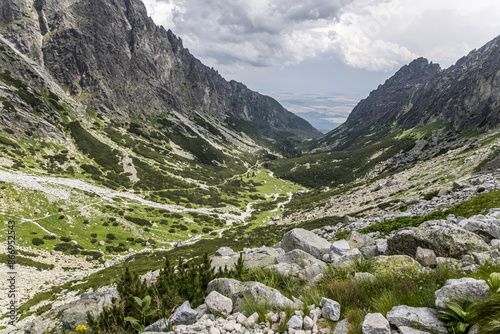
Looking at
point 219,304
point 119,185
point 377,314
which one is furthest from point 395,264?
point 119,185

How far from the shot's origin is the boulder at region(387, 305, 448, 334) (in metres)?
4.81

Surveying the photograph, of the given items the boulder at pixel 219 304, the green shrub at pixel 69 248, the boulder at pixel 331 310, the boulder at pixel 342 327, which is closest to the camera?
the boulder at pixel 342 327

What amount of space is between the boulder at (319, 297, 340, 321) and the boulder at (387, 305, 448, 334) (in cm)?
126

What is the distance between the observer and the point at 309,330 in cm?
579

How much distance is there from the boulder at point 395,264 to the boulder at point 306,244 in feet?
22.7

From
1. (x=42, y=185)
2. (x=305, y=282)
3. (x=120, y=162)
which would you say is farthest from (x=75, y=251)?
(x=120, y=162)

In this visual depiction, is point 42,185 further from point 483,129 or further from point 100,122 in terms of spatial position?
point 483,129

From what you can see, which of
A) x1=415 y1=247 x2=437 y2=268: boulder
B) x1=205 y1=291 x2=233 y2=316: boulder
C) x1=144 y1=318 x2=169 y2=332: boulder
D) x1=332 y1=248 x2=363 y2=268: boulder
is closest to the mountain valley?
x1=332 y1=248 x2=363 y2=268: boulder

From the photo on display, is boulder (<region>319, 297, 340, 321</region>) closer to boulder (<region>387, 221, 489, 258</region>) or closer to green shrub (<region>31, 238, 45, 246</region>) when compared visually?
boulder (<region>387, 221, 489, 258</region>)

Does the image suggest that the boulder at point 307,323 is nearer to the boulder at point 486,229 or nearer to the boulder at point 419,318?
the boulder at point 419,318

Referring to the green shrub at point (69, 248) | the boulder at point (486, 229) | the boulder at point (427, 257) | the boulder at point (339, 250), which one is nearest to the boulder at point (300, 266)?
the boulder at point (339, 250)

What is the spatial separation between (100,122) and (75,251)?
149 metres

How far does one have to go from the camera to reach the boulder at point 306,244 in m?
15.3

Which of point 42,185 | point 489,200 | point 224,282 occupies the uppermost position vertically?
point 489,200
